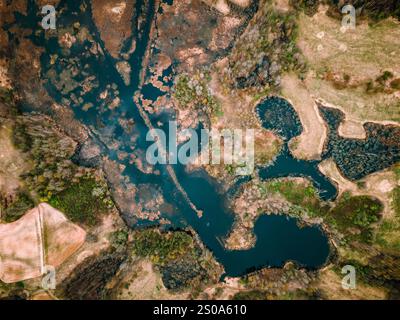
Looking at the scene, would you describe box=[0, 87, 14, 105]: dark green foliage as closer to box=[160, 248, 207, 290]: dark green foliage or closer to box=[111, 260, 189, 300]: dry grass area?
box=[111, 260, 189, 300]: dry grass area

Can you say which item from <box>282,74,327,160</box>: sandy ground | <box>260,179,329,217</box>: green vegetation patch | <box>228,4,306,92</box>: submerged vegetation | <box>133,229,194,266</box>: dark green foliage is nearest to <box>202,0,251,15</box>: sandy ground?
<box>228,4,306,92</box>: submerged vegetation

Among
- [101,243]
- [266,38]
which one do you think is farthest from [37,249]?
[266,38]

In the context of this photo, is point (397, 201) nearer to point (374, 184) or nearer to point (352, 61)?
point (374, 184)

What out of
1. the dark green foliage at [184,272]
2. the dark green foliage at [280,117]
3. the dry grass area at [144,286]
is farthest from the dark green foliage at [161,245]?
the dark green foliage at [280,117]

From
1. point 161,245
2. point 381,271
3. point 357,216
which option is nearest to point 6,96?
point 161,245

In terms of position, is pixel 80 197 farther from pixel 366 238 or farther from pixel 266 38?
pixel 366 238

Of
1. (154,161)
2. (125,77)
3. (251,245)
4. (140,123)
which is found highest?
(125,77)
